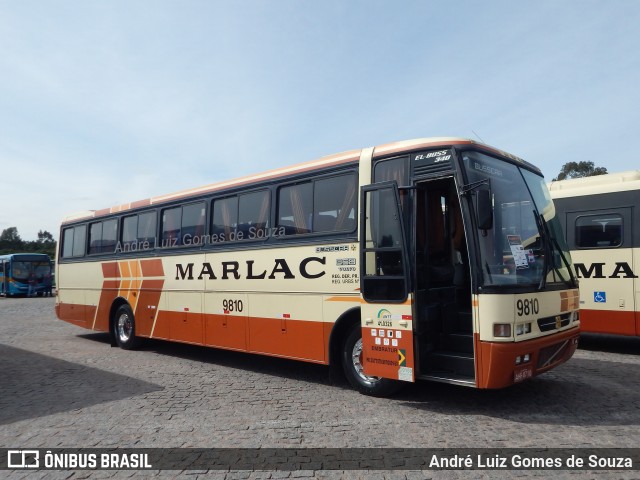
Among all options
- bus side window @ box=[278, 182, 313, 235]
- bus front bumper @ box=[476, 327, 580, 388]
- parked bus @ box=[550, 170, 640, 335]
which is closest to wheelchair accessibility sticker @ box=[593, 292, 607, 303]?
parked bus @ box=[550, 170, 640, 335]

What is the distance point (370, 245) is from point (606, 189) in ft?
20.7

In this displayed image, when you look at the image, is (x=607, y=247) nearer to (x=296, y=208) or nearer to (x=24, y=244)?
(x=296, y=208)

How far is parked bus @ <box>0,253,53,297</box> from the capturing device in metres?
34.2

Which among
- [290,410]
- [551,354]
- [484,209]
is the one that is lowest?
[290,410]

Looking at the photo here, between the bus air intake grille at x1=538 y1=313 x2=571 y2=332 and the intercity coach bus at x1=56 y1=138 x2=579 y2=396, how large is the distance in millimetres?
27

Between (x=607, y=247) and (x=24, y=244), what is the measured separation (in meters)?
105

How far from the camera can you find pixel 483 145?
6.44 m

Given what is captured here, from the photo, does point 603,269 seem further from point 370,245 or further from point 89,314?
point 89,314

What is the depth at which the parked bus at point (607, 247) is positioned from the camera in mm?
9570

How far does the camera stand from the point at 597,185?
10.3m

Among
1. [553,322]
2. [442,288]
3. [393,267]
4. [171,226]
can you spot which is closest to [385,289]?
[393,267]

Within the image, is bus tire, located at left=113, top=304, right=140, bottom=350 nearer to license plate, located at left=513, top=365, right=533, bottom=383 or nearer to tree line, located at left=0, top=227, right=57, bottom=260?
license plate, located at left=513, top=365, right=533, bottom=383

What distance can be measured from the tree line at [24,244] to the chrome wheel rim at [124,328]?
201ft

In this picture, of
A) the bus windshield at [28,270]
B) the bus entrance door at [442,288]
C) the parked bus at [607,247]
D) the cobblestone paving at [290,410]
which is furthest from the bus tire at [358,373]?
the bus windshield at [28,270]
